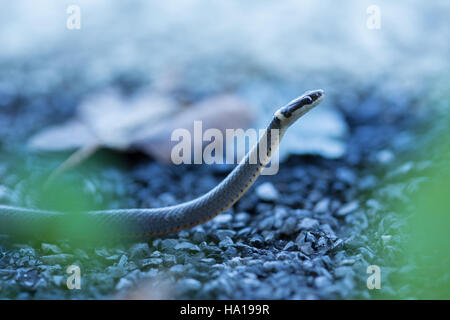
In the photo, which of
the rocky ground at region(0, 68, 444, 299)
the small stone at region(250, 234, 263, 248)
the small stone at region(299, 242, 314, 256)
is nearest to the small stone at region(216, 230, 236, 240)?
the rocky ground at region(0, 68, 444, 299)

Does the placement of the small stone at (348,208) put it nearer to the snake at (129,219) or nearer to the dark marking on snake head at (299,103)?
the snake at (129,219)

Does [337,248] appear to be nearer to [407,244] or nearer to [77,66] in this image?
[407,244]

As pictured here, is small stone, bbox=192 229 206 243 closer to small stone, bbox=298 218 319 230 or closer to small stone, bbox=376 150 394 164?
small stone, bbox=298 218 319 230

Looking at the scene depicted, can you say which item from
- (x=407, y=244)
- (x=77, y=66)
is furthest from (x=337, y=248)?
(x=77, y=66)

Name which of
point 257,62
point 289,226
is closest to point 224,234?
point 289,226

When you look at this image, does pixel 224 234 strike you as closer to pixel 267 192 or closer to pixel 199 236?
pixel 199 236

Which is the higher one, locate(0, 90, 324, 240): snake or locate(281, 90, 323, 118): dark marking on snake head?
locate(281, 90, 323, 118): dark marking on snake head

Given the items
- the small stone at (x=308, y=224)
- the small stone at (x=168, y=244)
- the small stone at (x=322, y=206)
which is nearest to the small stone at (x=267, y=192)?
the small stone at (x=322, y=206)
